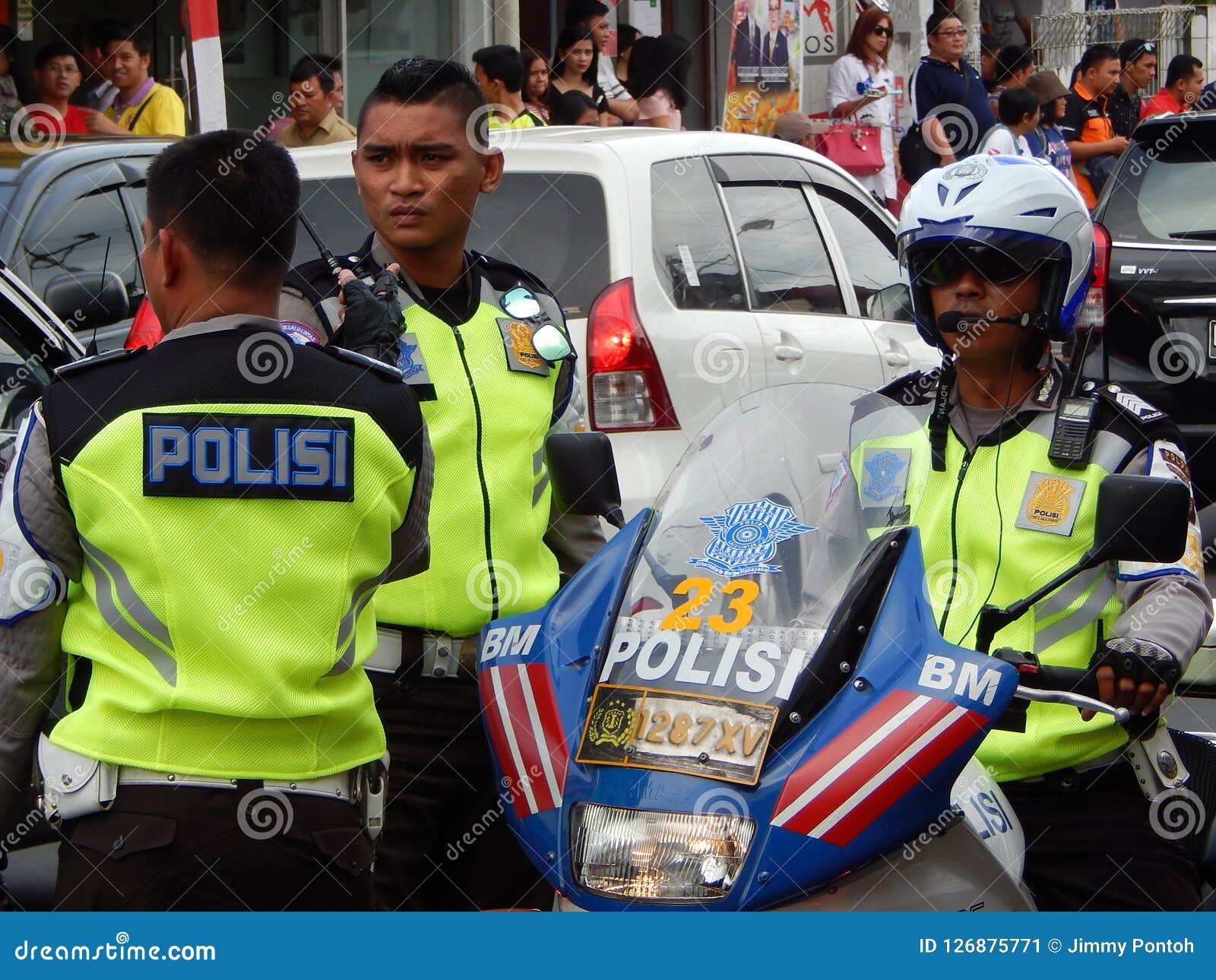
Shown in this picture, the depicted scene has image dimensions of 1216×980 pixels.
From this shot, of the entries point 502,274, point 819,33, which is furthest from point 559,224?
point 819,33

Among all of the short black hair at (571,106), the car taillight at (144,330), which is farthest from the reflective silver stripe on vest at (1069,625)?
the short black hair at (571,106)

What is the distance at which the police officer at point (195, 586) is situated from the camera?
102 inches

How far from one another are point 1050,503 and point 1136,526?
19.3 inches

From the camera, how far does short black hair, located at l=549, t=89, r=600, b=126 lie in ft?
39.7

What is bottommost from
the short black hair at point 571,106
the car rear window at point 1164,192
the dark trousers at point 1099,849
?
the short black hair at point 571,106

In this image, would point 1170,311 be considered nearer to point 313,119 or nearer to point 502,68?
point 502,68

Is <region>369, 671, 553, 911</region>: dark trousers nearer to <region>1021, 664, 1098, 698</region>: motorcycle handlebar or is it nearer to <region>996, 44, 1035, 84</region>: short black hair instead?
<region>1021, 664, 1098, 698</region>: motorcycle handlebar

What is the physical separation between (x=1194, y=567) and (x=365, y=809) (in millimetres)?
1459

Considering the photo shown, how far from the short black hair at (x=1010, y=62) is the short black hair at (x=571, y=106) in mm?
5458

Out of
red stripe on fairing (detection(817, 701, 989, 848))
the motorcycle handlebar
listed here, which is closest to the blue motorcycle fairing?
red stripe on fairing (detection(817, 701, 989, 848))

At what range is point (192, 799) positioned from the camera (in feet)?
8.59

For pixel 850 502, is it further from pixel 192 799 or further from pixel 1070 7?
pixel 1070 7

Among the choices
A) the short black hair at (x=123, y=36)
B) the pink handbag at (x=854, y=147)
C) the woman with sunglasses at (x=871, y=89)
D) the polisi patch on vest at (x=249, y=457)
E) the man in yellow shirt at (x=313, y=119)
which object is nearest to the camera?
the polisi patch on vest at (x=249, y=457)

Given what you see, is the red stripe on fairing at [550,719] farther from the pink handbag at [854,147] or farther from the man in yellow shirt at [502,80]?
the pink handbag at [854,147]
